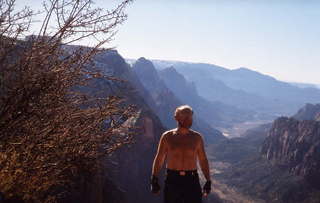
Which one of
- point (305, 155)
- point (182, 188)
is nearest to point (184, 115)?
point (182, 188)

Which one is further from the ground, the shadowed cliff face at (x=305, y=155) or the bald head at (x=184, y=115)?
the bald head at (x=184, y=115)

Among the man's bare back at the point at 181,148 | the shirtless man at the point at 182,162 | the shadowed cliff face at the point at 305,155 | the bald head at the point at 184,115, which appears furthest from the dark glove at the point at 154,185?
the shadowed cliff face at the point at 305,155

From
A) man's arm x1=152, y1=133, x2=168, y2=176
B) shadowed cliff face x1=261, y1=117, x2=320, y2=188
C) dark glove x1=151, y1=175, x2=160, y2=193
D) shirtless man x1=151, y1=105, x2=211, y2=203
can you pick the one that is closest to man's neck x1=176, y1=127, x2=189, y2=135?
shirtless man x1=151, y1=105, x2=211, y2=203

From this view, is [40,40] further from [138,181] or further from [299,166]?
[299,166]

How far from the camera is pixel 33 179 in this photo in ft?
24.2

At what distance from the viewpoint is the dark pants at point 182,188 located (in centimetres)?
778

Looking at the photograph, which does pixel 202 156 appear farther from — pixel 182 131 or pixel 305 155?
pixel 305 155

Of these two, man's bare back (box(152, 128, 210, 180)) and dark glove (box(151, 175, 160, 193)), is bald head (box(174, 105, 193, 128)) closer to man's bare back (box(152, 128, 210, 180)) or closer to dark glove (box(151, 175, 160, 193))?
man's bare back (box(152, 128, 210, 180))

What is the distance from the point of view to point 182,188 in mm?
7789

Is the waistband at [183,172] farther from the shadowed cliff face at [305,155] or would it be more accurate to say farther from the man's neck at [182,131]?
the shadowed cliff face at [305,155]

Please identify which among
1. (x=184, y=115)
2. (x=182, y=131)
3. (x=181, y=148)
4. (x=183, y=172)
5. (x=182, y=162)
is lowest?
(x=183, y=172)

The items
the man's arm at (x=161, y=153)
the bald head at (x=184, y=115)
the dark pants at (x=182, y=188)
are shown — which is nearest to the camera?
the bald head at (x=184, y=115)

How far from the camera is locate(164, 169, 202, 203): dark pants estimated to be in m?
7.78

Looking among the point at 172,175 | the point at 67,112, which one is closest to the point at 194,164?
the point at 172,175
